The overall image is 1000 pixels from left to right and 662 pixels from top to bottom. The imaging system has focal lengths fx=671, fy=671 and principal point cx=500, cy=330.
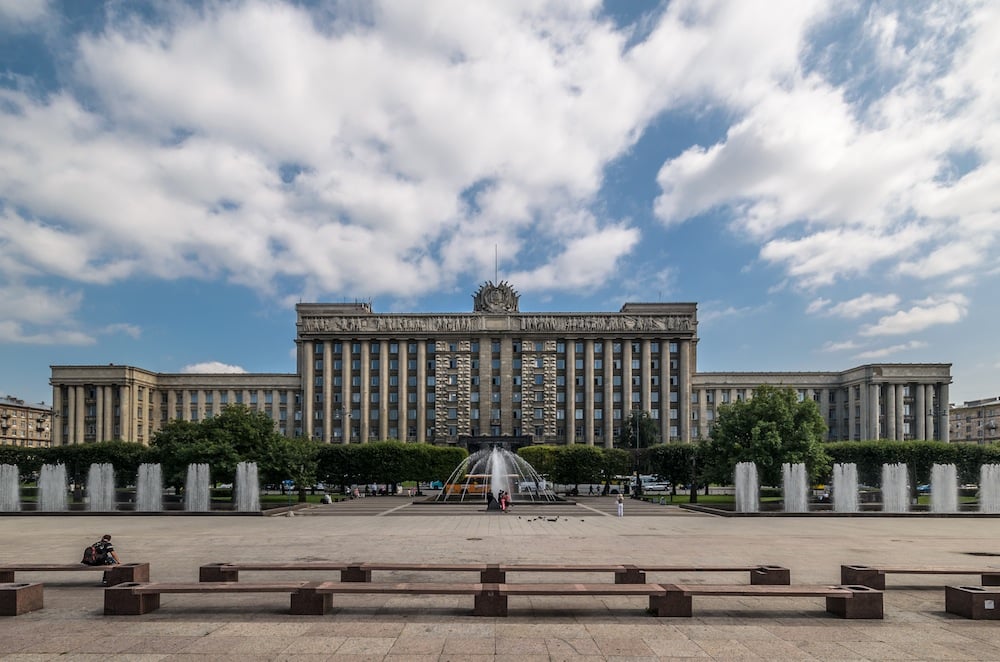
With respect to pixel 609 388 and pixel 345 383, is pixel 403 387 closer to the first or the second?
pixel 345 383

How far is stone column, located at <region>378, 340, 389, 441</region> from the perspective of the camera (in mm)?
101875

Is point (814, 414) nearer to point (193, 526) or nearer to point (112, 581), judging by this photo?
point (193, 526)

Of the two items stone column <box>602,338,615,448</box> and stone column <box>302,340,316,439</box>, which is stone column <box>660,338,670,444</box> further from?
stone column <box>302,340,316,439</box>

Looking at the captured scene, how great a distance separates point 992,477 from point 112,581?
49.7 meters

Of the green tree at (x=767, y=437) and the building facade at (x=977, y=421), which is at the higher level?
the green tree at (x=767, y=437)

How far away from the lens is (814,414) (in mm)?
45969

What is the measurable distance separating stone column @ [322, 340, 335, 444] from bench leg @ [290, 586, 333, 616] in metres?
94.0

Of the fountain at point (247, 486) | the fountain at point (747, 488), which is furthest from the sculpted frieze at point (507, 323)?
the fountain at point (747, 488)

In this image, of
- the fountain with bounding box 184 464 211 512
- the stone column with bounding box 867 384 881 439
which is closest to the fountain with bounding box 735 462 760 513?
the fountain with bounding box 184 464 211 512

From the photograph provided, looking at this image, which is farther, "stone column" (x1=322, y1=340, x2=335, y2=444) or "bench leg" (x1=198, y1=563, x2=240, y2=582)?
"stone column" (x1=322, y1=340, x2=335, y2=444)

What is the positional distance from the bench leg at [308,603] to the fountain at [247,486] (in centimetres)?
3048

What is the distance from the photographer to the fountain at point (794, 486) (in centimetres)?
4034

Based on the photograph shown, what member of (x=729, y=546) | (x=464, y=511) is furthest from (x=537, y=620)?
(x=464, y=511)

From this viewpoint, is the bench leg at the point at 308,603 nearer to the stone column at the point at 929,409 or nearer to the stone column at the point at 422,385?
the stone column at the point at 422,385
